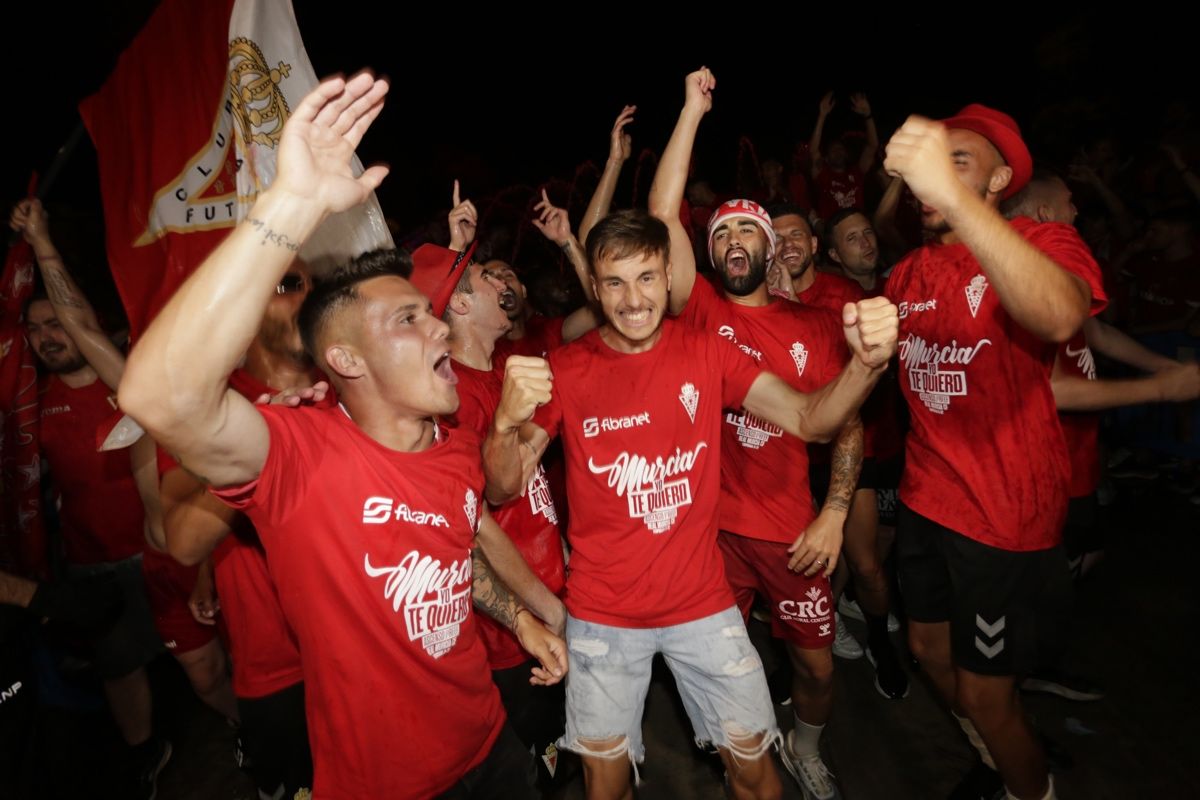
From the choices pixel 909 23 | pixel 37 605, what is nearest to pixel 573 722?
pixel 37 605

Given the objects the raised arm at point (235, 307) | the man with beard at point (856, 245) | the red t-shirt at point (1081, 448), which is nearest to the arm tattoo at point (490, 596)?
the raised arm at point (235, 307)

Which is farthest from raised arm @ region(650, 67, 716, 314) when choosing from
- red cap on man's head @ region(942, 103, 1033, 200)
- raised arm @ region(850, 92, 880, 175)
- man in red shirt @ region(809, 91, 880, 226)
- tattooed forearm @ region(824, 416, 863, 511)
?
man in red shirt @ region(809, 91, 880, 226)

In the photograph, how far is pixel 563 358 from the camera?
3.09 meters

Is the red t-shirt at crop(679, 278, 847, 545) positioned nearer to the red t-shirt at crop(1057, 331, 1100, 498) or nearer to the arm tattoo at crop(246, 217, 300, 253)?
the red t-shirt at crop(1057, 331, 1100, 498)

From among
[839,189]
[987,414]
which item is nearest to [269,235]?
[987,414]

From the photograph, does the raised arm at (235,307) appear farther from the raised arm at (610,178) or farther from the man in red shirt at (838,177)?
the man in red shirt at (838,177)

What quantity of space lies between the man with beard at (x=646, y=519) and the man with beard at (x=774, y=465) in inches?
22.3

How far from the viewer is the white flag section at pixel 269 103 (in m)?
2.51

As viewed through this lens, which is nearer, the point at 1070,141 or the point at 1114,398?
the point at 1114,398

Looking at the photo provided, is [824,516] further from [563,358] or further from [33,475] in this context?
[33,475]

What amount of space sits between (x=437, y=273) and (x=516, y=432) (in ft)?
3.23

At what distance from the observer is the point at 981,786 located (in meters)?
3.32

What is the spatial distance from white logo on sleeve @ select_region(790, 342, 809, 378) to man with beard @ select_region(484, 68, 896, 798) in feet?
2.40

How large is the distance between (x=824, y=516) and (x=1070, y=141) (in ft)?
43.9
